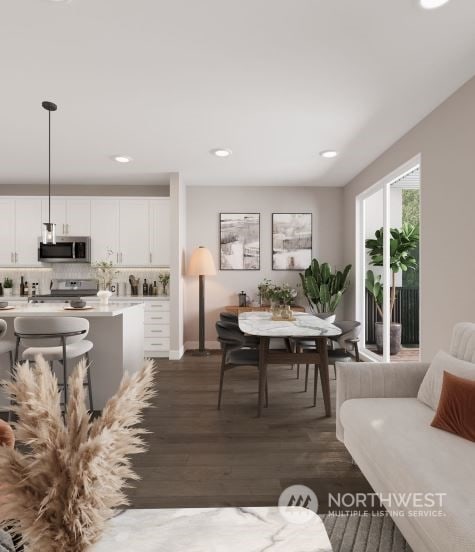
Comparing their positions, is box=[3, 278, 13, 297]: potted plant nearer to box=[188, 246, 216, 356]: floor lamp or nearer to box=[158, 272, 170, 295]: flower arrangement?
box=[158, 272, 170, 295]: flower arrangement

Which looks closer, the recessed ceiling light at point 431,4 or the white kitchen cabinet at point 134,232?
the recessed ceiling light at point 431,4

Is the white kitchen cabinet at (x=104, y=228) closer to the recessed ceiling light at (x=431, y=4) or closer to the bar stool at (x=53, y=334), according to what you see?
the bar stool at (x=53, y=334)

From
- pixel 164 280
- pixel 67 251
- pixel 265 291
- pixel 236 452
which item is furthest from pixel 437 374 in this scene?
pixel 67 251

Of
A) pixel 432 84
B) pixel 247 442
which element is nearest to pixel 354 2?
pixel 432 84

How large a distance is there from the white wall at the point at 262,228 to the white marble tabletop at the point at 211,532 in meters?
5.24

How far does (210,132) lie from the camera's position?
3900mm

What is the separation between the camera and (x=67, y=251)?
19.1ft

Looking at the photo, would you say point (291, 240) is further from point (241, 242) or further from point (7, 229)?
point (7, 229)

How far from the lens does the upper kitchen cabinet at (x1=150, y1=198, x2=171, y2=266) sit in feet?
19.4

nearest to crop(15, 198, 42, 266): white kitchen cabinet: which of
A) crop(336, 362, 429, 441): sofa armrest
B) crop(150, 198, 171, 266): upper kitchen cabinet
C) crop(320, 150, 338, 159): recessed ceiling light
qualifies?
crop(150, 198, 171, 266): upper kitchen cabinet

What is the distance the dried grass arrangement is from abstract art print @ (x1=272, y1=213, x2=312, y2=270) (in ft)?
19.0

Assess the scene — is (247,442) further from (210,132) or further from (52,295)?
(52,295)

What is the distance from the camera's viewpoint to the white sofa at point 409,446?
1.24m

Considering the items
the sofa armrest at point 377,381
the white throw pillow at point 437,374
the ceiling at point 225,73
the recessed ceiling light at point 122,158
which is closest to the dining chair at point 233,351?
the sofa armrest at point 377,381
